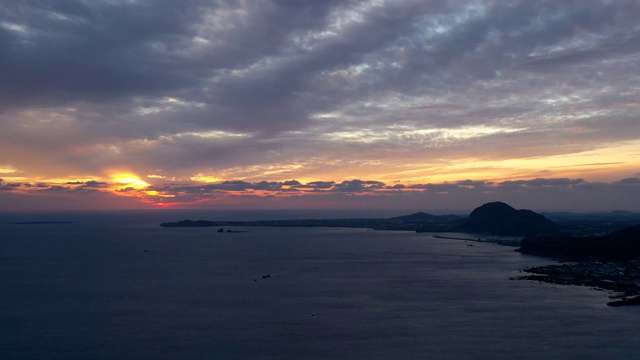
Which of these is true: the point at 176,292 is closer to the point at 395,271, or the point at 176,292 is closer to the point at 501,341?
the point at 395,271

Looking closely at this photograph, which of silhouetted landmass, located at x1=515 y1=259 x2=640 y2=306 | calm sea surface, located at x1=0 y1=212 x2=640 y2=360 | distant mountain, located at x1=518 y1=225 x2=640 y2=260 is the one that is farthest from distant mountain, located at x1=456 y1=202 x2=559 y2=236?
calm sea surface, located at x1=0 y1=212 x2=640 y2=360

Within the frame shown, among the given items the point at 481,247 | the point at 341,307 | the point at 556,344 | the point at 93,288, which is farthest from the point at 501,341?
the point at 481,247

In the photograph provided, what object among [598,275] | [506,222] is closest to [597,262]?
[598,275]

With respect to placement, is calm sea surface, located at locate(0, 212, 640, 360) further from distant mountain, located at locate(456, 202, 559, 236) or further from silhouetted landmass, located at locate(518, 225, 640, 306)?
distant mountain, located at locate(456, 202, 559, 236)

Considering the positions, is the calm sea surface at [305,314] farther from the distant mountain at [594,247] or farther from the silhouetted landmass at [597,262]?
the distant mountain at [594,247]

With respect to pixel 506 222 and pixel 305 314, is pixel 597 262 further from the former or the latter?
pixel 506 222

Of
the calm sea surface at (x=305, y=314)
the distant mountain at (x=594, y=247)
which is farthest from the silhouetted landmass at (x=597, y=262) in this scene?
the calm sea surface at (x=305, y=314)

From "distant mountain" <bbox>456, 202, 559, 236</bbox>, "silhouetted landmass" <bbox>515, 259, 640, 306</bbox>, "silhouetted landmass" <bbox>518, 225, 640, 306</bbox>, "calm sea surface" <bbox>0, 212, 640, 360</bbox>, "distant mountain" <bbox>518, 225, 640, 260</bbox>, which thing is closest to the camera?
"calm sea surface" <bbox>0, 212, 640, 360</bbox>
